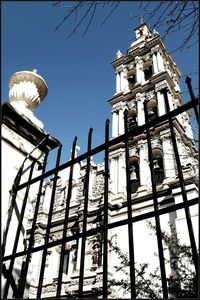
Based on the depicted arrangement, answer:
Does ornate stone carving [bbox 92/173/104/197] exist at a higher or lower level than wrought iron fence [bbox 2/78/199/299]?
higher

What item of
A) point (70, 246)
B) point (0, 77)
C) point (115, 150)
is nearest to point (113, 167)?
point (115, 150)

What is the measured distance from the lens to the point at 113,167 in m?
16.8

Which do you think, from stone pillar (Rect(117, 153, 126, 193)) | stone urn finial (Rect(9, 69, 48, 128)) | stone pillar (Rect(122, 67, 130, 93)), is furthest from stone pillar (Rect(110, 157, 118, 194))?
stone urn finial (Rect(9, 69, 48, 128))

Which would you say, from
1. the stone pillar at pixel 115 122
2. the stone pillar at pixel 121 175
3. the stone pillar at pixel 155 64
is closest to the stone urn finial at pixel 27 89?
the stone pillar at pixel 121 175

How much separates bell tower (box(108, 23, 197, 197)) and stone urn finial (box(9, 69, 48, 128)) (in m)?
8.87

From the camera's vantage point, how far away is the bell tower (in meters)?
14.9

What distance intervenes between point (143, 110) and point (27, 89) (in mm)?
14952

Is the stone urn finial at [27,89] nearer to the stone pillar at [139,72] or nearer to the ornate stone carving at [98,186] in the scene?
the ornate stone carving at [98,186]

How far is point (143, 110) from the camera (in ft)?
59.2

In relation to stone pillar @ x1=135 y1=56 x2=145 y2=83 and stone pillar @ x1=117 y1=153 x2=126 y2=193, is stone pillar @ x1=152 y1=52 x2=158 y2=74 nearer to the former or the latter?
stone pillar @ x1=135 y1=56 x2=145 y2=83

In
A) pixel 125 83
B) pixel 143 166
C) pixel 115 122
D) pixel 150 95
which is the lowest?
pixel 143 166

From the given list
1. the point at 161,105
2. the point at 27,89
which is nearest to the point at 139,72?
the point at 161,105

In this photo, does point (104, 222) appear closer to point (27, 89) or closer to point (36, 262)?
point (27, 89)

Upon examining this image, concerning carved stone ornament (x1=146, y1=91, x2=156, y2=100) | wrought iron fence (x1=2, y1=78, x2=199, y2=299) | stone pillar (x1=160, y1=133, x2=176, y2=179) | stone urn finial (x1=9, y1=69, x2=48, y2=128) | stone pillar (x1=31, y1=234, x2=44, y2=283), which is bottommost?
wrought iron fence (x1=2, y1=78, x2=199, y2=299)
